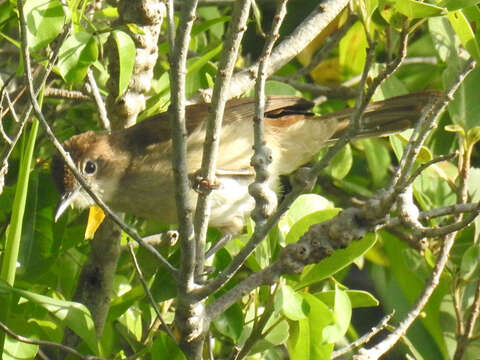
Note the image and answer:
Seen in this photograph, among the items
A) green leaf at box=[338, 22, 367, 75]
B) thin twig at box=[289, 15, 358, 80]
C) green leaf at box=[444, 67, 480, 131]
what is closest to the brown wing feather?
thin twig at box=[289, 15, 358, 80]

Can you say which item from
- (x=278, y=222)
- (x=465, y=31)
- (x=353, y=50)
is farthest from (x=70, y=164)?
(x=353, y=50)

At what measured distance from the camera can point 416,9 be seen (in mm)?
2490

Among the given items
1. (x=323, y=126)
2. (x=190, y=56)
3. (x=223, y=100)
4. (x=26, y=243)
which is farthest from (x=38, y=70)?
(x=323, y=126)

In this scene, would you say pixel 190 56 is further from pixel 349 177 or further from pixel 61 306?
pixel 61 306

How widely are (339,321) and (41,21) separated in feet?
4.39

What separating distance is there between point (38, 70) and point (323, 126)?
1.66 m

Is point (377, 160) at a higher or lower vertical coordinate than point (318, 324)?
lower

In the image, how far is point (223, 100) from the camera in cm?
254

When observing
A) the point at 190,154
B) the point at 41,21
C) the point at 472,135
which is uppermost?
the point at 41,21

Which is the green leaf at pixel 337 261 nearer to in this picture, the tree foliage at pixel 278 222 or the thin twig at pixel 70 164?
the tree foliage at pixel 278 222

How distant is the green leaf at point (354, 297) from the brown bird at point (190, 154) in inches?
45.4

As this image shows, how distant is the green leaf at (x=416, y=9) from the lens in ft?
8.13

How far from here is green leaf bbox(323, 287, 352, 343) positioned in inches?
96.1

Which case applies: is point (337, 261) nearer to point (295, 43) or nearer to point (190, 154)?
point (295, 43)
